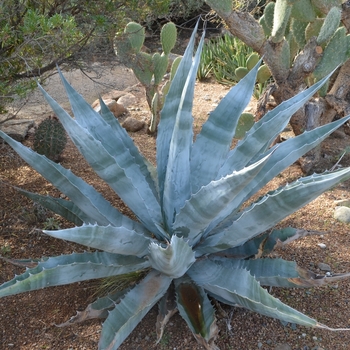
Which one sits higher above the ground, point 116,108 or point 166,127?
point 166,127

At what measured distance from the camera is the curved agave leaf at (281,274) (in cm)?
195

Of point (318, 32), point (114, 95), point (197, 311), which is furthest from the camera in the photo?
point (114, 95)

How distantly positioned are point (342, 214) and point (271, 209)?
1.50m

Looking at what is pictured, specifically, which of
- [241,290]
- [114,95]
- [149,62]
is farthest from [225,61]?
[241,290]

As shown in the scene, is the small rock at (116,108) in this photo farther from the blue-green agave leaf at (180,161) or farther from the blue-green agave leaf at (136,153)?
the blue-green agave leaf at (180,161)

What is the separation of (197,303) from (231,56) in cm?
603

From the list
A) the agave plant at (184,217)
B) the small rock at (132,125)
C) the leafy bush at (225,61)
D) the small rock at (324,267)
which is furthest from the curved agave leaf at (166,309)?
the leafy bush at (225,61)

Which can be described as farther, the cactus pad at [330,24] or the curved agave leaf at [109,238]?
the cactus pad at [330,24]

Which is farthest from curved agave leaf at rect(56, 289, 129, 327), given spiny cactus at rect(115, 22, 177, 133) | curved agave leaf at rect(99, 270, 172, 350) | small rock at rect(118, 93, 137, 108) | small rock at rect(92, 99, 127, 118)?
small rock at rect(118, 93, 137, 108)

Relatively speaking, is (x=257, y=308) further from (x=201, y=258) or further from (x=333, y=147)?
(x=333, y=147)

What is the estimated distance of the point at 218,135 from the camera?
2141mm

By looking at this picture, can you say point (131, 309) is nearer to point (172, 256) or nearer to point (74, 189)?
point (172, 256)

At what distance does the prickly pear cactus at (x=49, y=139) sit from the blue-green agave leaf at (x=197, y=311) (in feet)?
6.86

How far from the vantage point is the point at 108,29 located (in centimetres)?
336
